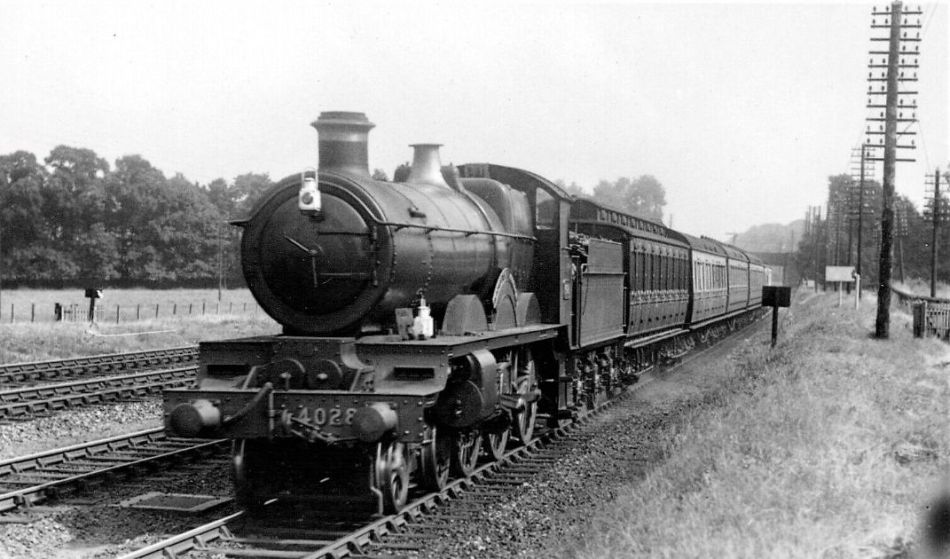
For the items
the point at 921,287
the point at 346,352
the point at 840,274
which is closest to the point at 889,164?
the point at 840,274

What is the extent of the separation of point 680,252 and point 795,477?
1538 cm

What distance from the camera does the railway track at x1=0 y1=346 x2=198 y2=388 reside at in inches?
695

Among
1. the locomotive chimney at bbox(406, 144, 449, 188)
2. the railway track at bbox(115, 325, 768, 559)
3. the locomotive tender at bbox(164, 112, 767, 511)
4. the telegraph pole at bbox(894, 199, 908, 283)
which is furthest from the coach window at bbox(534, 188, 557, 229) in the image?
the telegraph pole at bbox(894, 199, 908, 283)

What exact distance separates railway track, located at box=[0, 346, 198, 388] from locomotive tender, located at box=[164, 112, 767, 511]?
10694mm

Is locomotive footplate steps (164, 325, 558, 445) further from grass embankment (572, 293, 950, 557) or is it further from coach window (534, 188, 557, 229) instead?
coach window (534, 188, 557, 229)

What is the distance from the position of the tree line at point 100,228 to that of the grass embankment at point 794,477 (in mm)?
43058

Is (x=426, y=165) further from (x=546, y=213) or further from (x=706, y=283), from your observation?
(x=706, y=283)

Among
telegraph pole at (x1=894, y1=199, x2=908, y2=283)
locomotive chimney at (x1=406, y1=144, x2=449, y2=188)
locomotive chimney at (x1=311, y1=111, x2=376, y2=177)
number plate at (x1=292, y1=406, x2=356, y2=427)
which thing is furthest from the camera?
telegraph pole at (x1=894, y1=199, x2=908, y2=283)

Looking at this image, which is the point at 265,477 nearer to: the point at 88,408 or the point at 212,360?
the point at 212,360

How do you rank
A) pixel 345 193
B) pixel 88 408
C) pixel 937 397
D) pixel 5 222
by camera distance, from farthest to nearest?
pixel 5 222
pixel 88 408
pixel 937 397
pixel 345 193

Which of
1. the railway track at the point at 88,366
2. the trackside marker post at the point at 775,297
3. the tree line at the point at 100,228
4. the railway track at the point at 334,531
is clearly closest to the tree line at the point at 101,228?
the tree line at the point at 100,228

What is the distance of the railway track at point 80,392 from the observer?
14078mm

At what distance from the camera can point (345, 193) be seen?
8.30 m

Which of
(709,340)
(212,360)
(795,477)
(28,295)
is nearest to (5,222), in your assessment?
(28,295)
